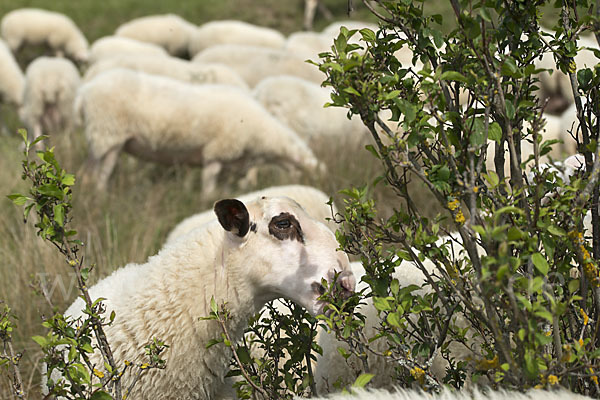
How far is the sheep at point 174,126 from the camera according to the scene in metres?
6.84

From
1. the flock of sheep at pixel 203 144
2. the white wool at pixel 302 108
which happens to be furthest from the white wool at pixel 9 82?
the white wool at pixel 302 108

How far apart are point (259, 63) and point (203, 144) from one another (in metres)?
5.04

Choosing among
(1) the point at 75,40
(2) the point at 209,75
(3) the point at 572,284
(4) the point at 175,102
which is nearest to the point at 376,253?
(3) the point at 572,284

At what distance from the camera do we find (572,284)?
1.63 m

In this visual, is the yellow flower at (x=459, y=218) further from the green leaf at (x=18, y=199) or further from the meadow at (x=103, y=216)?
the green leaf at (x=18, y=199)

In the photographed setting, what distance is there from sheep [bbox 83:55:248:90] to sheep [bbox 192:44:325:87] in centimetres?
165

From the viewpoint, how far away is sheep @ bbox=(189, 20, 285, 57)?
631 inches

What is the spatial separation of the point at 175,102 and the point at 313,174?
1701 mm

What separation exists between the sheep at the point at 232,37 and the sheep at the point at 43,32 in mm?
3053

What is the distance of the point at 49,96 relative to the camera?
1052 centimetres

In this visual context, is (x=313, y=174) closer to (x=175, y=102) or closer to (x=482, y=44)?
(x=175, y=102)

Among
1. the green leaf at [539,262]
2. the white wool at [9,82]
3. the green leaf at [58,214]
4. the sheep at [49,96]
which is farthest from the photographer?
the white wool at [9,82]

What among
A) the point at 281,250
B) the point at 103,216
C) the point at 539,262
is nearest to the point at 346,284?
the point at 281,250

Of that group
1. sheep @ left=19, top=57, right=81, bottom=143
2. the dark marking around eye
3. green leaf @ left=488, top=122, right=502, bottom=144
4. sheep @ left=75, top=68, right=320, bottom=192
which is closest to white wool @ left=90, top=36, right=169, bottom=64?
sheep @ left=19, top=57, right=81, bottom=143
